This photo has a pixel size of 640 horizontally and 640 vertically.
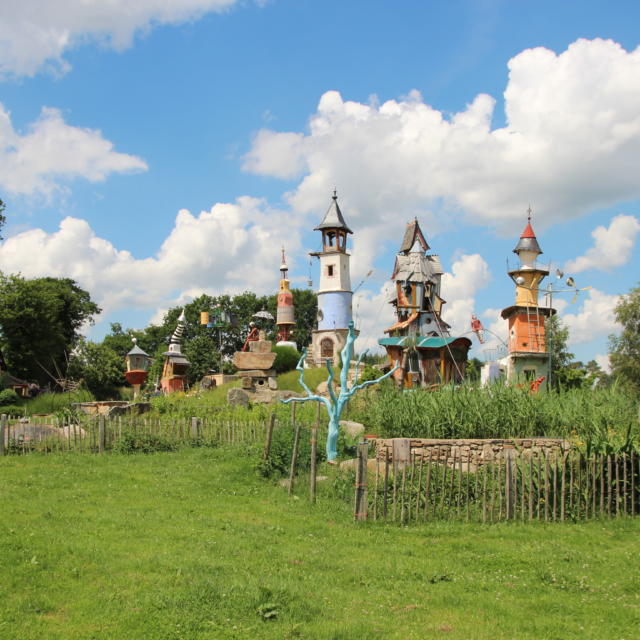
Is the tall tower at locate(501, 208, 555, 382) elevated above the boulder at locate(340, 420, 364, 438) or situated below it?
above

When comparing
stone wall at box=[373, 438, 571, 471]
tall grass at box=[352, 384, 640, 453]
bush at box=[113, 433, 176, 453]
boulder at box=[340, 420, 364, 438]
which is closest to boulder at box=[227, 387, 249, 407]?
bush at box=[113, 433, 176, 453]

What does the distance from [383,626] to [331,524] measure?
4.33 m

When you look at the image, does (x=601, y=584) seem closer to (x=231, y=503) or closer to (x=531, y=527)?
(x=531, y=527)

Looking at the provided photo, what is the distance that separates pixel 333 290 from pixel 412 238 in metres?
8.23

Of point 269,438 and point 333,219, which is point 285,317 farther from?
point 269,438

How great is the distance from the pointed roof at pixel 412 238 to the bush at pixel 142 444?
22.4m

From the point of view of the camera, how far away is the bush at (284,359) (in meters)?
39.5

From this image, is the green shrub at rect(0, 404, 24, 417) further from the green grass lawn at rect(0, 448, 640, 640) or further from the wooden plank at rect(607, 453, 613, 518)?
the wooden plank at rect(607, 453, 613, 518)

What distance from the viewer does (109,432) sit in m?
18.1

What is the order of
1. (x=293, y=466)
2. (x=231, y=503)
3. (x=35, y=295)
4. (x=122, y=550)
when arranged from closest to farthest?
1. (x=122, y=550)
2. (x=231, y=503)
3. (x=293, y=466)
4. (x=35, y=295)

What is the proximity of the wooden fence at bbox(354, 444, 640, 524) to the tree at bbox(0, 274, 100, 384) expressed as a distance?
125 feet

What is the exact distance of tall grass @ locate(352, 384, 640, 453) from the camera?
1544 centimetres

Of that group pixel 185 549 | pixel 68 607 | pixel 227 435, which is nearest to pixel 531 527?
pixel 185 549

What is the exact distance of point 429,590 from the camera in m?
7.68
